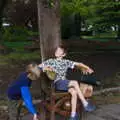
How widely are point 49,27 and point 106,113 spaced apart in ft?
6.67

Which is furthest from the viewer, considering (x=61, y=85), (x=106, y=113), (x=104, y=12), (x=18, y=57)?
(x=104, y=12)

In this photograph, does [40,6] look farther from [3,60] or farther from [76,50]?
[76,50]

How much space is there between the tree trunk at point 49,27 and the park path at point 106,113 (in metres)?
1.34

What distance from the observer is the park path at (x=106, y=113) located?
8.34 meters

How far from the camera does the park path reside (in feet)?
27.4

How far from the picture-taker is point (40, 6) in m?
8.14

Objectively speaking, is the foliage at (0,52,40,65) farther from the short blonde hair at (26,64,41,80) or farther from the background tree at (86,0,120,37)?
the short blonde hair at (26,64,41,80)

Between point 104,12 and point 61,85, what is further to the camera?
point 104,12

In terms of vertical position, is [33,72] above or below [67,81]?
above

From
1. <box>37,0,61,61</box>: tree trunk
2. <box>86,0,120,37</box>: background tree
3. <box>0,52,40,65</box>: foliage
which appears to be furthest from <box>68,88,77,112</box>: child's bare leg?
<box>86,0,120,37</box>: background tree

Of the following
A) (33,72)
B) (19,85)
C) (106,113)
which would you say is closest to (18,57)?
(106,113)

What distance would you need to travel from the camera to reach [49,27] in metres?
8.24

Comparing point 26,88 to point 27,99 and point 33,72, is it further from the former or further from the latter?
point 33,72

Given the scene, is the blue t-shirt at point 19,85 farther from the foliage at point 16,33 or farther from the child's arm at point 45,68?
the foliage at point 16,33
